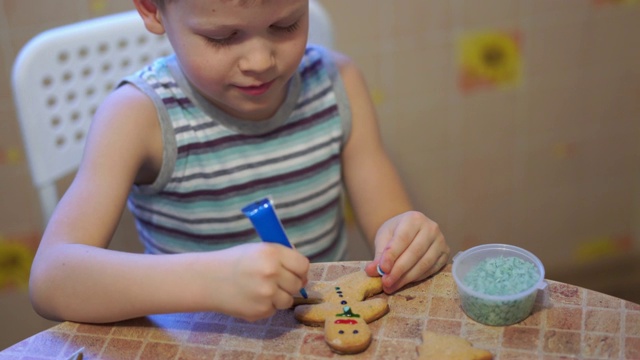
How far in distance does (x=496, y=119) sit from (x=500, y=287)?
1.00 meters

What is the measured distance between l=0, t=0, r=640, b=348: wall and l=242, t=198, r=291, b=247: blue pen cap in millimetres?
719

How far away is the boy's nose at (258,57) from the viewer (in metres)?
0.90

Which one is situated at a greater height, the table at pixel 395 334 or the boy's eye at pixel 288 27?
the boy's eye at pixel 288 27

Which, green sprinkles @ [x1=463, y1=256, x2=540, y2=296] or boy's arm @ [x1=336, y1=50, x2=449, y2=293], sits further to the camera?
boy's arm @ [x1=336, y1=50, x2=449, y2=293]

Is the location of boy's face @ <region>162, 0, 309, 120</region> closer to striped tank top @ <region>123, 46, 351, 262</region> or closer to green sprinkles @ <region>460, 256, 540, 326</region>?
striped tank top @ <region>123, 46, 351, 262</region>

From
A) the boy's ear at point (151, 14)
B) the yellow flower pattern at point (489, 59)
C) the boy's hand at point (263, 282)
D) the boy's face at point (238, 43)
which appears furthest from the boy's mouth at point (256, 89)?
the yellow flower pattern at point (489, 59)

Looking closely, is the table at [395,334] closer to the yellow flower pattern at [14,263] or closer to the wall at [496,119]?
the wall at [496,119]

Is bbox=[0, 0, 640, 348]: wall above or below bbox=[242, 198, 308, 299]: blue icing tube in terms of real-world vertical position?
below

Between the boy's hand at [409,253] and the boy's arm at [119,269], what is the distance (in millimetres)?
100

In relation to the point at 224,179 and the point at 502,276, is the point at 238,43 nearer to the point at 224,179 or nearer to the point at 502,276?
the point at 224,179

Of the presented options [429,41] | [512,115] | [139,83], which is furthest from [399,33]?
[139,83]

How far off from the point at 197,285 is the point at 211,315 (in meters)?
0.04

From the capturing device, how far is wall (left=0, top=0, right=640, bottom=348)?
5.14 feet

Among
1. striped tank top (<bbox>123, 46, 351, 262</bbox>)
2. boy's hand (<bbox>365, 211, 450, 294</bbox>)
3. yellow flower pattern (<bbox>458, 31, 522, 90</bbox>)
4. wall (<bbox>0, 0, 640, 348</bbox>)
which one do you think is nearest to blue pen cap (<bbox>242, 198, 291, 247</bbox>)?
boy's hand (<bbox>365, 211, 450, 294</bbox>)
